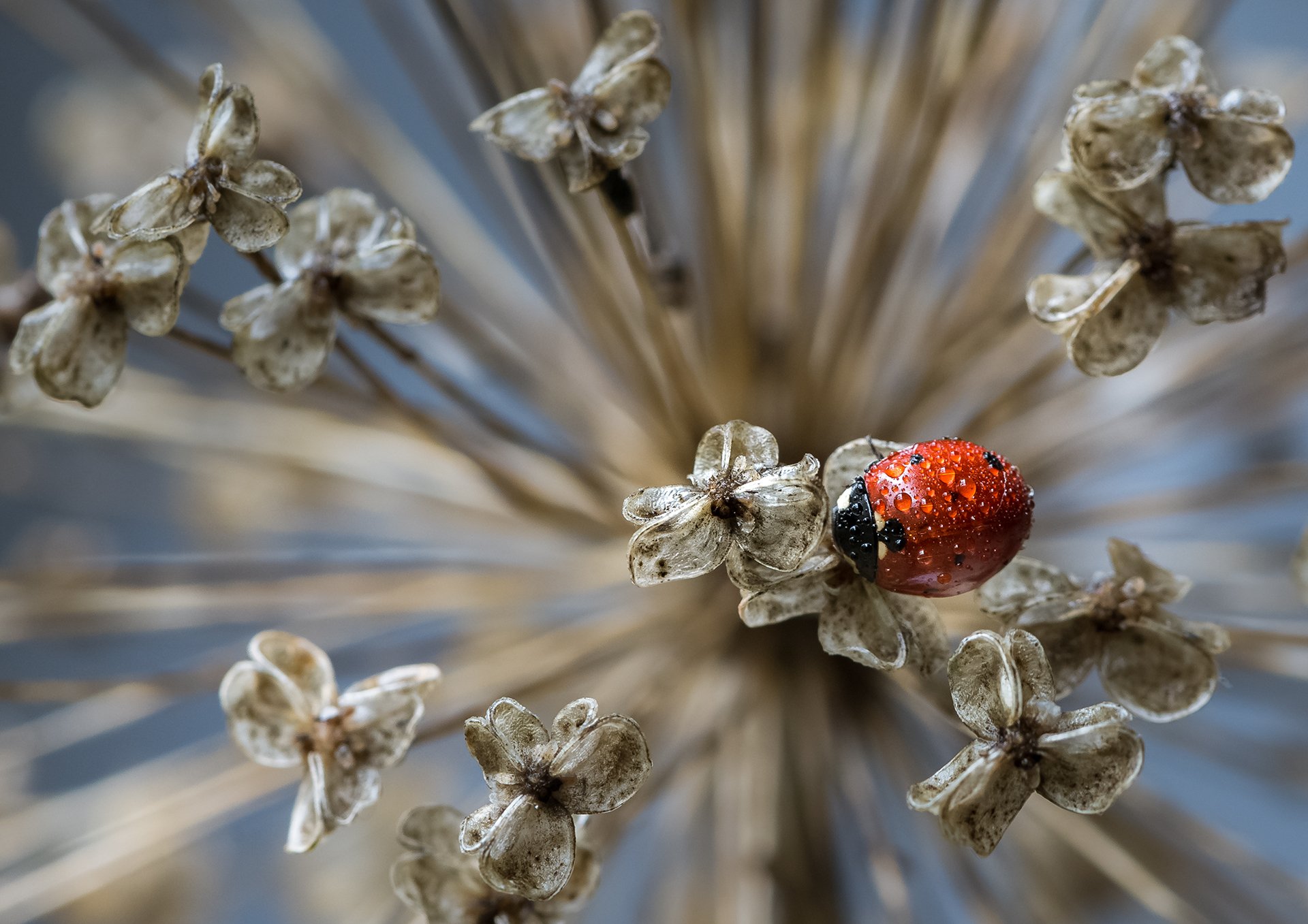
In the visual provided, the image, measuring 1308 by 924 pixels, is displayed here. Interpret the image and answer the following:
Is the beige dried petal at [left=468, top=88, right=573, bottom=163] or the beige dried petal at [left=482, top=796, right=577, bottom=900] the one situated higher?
the beige dried petal at [left=468, top=88, right=573, bottom=163]

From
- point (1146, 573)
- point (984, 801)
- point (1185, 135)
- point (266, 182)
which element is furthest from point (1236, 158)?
point (266, 182)

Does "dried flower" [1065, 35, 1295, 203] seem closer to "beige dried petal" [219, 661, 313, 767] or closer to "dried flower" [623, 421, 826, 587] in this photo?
"dried flower" [623, 421, 826, 587]

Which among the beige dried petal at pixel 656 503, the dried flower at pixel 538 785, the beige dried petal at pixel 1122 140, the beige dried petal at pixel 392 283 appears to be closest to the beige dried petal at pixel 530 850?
the dried flower at pixel 538 785

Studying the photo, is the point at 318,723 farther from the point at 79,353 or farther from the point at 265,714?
the point at 79,353

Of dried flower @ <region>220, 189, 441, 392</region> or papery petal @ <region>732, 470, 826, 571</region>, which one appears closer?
papery petal @ <region>732, 470, 826, 571</region>

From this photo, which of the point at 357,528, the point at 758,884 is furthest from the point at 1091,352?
the point at 357,528

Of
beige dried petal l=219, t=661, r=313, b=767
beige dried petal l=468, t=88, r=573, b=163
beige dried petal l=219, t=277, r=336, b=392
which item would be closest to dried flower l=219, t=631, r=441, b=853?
beige dried petal l=219, t=661, r=313, b=767
